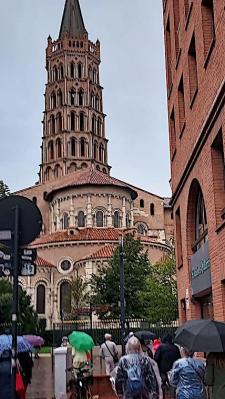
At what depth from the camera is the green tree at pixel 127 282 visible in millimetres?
46812

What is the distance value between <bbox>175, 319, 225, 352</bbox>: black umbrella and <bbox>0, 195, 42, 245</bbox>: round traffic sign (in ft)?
7.90

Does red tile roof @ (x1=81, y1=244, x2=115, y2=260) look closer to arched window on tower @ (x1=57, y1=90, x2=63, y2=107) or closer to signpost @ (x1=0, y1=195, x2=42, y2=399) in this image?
arched window on tower @ (x1=57, y1=90, x2=63, y2=107)

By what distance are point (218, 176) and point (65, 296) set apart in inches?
1981

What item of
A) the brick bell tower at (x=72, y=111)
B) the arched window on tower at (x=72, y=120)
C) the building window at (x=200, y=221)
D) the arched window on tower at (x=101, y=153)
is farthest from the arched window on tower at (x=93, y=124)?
the building window at (x=200, y=221)

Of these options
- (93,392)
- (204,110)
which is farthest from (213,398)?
(204,110)

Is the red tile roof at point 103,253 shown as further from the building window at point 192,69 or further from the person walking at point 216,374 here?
the person walking at point 216,374

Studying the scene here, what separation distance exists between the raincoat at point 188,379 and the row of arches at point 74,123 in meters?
86.9

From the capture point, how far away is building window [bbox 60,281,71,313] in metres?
58.1

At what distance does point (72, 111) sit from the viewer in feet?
308

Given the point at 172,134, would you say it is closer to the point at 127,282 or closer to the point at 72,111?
the point at 127,282

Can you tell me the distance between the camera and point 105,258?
56.3m

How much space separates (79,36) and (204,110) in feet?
303

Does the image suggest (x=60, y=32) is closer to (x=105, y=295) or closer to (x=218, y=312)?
(x=105, y=295)

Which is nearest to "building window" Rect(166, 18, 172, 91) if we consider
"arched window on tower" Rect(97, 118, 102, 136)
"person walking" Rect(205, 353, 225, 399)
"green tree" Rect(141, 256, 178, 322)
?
"person walking" Rect(205, 353, 225, 399)
